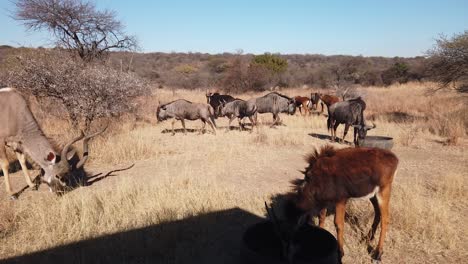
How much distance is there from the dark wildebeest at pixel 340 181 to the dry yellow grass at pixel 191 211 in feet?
3.44

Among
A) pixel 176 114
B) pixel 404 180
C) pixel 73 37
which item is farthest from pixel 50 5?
pixel 404 180

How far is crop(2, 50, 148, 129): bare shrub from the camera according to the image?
40.3 ft

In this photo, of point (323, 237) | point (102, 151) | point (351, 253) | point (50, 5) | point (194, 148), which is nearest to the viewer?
point (323, 237)

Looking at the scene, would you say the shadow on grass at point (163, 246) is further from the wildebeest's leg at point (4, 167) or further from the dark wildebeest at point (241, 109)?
the dark wildebeest at point (241, 109)

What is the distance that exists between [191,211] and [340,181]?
292cm

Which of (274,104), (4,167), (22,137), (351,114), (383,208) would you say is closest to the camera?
(383,208)

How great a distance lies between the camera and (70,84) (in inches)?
490

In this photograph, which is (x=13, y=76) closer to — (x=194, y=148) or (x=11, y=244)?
(x=194, y=148)

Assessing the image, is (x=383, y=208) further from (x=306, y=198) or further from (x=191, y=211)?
(x=191, y=211)

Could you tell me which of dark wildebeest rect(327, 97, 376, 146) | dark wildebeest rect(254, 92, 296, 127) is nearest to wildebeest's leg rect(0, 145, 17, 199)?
dark wildebeest rect(327, 97, 376, 146)

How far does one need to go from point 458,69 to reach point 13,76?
59.9 ft

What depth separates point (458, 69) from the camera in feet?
52.1

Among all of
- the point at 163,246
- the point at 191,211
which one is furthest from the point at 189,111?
the point at 163,246

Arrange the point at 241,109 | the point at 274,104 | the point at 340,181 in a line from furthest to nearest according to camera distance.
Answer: the point at 274,104, the point at 241,109, the point at 340,181
